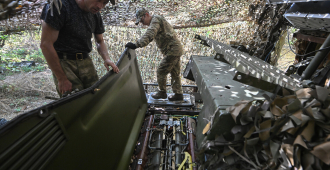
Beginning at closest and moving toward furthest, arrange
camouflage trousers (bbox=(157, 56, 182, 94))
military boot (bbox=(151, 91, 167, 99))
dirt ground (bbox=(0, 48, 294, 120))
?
camouflage trousers (bbox=(157, 56, 182, 94)), military boot (bbox=(151, 91, 167, 99)), dirt ground (bbox=(0, 48, 294, 120))

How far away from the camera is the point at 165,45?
361 centimetres

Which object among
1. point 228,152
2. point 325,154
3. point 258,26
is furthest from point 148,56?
point 325,154

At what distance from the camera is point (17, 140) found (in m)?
0.68

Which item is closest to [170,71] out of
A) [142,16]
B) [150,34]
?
[150,34]

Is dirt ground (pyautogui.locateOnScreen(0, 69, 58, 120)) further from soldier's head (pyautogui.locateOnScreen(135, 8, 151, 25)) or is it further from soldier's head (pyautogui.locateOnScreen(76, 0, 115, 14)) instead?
soldier's head (pyautogui.locateOnScreen(76, 0, 115, 14))

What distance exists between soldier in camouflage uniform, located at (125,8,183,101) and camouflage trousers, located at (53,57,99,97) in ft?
4.28

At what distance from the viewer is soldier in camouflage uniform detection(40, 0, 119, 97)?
5.51ft

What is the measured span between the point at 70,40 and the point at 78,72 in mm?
416

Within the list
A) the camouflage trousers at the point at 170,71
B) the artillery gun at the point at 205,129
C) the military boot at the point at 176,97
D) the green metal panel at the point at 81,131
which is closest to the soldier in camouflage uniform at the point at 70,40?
the green metal panel at the point at 81,131

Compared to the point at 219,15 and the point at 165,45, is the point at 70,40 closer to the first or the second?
the point at 165,45

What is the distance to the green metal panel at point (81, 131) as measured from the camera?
694mm

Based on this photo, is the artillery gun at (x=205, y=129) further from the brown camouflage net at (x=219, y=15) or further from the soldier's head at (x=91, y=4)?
the brown camouflage net at (x=219, y=15)

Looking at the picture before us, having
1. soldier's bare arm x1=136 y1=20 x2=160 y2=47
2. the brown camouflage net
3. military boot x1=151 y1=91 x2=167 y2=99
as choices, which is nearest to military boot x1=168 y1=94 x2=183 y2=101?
military boot x1=151 y1=91 x2=167 y2=99

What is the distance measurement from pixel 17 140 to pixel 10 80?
6515 mm
